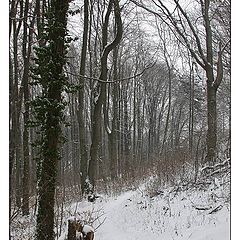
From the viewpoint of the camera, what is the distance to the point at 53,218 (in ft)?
12.5

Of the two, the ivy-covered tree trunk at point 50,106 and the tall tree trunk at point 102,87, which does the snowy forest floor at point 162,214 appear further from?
the tall tree trunk at point 102,87

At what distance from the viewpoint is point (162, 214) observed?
4.45 metres

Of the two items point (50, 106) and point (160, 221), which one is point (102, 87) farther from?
point (160, 221)

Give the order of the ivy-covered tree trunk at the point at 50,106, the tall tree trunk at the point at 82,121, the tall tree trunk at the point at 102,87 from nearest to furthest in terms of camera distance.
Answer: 1. the ivy-covered tree trunk at the point at 50,106
2. the tall tree trunk at the point at 82,121
3. the tall tree trunk at the point at 102,87

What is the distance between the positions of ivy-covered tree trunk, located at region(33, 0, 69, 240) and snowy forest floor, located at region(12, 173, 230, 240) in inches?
10.8

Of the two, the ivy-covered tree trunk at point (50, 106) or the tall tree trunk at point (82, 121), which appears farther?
the tall tree trunk at point (82, 121)

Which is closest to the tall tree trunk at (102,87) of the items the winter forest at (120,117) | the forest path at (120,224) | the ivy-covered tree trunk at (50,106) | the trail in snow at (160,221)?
the winter forest at (120,117)

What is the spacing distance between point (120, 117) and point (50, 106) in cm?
259

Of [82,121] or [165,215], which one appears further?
[82,121]

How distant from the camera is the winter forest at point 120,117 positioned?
3.78m

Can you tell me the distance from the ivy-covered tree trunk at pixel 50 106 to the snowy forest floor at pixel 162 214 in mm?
274

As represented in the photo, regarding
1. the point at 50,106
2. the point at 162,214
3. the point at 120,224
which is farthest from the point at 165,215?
the point at 50,106

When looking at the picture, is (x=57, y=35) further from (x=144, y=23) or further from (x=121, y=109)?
(x=121, y=109)
